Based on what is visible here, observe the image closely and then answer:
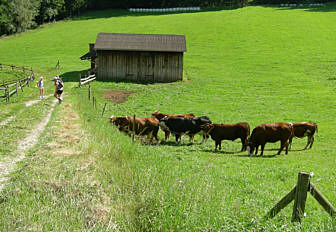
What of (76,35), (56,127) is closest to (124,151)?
(56,127)

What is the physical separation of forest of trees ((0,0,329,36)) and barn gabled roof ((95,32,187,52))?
52527 mm

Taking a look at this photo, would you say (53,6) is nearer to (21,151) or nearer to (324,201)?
(21,151)

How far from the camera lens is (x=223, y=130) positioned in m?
13.7

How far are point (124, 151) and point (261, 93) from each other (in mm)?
19866

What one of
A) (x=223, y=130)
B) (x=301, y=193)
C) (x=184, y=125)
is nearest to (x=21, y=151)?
(x=184, y=125)

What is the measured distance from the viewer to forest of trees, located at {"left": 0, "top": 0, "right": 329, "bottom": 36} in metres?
76.0

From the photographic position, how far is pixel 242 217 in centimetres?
567

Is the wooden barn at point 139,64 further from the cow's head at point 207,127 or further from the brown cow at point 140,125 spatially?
the cow's head at point 207,127

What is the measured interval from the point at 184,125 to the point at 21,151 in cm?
707

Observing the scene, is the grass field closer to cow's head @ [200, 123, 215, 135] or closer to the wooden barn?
cow's head @ [200, 123, 215, 135]

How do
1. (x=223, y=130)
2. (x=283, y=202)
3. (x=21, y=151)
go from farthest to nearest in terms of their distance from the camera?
1. (x=223, y=130)
2. (x=21, y=151)
3. (x=283, y=202)

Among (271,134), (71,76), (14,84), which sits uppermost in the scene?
(271,134)

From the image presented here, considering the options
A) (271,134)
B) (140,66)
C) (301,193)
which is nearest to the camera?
(301,193)

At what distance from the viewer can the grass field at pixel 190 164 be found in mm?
5617
